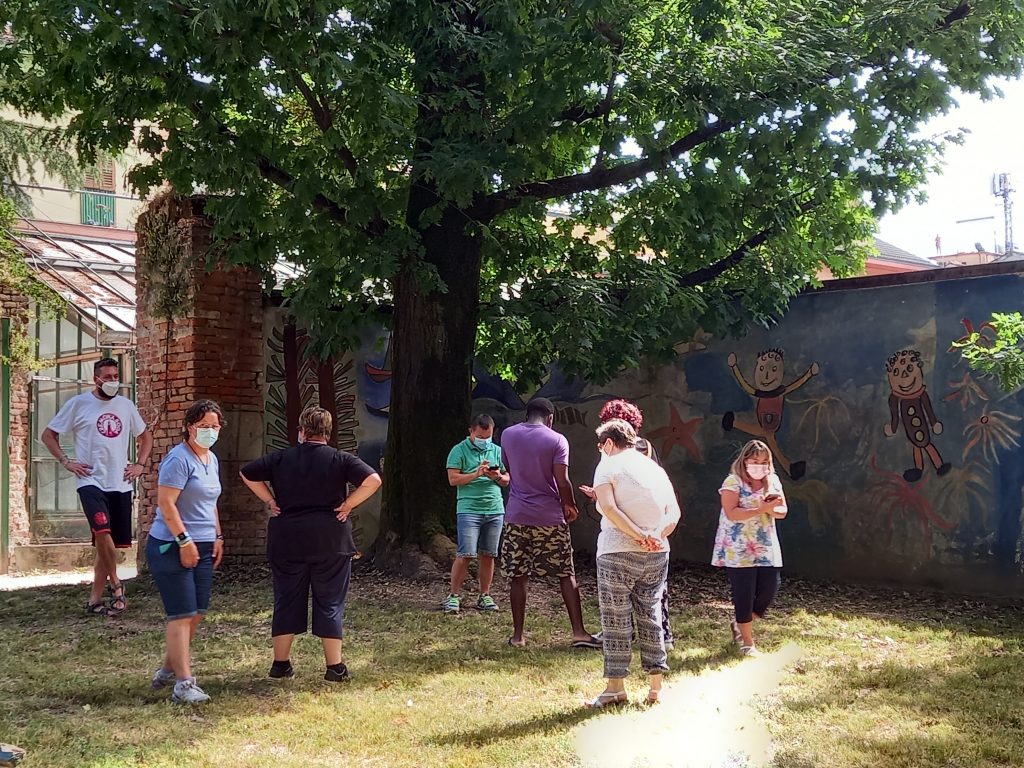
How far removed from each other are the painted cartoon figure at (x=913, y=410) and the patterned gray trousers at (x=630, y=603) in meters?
5.58

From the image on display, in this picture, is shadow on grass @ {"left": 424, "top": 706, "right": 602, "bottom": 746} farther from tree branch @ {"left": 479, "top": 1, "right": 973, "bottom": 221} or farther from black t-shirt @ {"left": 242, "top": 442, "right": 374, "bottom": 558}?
tree branch @ {"left": 479, "top": 1, "right": 973, "bottom": 221}

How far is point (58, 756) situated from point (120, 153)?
5.89m

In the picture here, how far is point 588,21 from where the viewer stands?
8391mm

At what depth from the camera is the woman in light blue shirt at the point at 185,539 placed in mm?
6000

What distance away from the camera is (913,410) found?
A: 1073 centimetres

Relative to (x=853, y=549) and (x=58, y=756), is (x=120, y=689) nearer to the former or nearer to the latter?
(x=58, y=756)

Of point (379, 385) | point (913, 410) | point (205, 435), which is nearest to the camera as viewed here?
point (205, 435)

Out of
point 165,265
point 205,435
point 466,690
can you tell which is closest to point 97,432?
point 205,435

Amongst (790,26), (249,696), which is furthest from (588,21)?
(249,696)

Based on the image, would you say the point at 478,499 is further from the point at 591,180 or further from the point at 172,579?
the point at 591,180

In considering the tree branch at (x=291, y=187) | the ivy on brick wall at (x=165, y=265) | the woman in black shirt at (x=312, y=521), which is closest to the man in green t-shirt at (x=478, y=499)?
the woman in black shirt at (x=312, y=521)

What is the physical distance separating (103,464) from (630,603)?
4841 millimetres

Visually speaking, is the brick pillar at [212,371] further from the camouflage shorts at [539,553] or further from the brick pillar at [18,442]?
the camouflage shorts at [539,553]

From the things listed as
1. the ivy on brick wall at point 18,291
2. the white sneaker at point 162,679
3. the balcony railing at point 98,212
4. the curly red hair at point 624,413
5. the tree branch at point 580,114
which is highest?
the balcony railing at point 98,212
